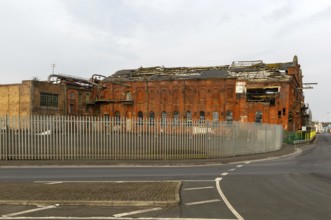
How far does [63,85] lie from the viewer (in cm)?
6712

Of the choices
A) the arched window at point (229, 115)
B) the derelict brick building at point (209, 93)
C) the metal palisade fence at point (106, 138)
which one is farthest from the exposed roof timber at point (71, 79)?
the metal palisade fence at point (106, 138)

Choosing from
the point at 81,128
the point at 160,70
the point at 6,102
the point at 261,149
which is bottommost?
the point at 261,149

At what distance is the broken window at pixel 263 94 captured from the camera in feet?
200

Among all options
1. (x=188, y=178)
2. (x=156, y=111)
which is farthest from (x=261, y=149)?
(x=156, y=111)

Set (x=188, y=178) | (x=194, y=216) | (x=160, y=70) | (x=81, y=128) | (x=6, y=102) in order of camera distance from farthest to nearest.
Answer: (x=160, y=70)
(x=6, y=102)
(x=81, y=128)
(x=188, y=178)
(x=194, y=216)

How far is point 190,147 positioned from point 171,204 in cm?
1416

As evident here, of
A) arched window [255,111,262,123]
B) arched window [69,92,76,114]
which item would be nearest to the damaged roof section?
arched window [255,111,262,123]

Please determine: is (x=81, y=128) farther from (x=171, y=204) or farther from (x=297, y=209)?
(x=297, y=209)

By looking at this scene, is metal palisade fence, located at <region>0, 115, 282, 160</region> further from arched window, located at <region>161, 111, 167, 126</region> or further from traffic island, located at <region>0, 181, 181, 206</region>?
traffic island, located at <region>0, 181, 181, 206</region>

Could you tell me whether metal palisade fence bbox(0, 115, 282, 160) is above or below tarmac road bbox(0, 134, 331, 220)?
above

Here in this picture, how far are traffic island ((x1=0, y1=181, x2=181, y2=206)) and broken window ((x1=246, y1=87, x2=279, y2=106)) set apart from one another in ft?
171

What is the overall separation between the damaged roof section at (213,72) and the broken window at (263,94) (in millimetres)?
1835

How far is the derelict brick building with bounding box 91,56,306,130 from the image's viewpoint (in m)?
61.0

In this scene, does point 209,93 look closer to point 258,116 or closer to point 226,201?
point 258,116
